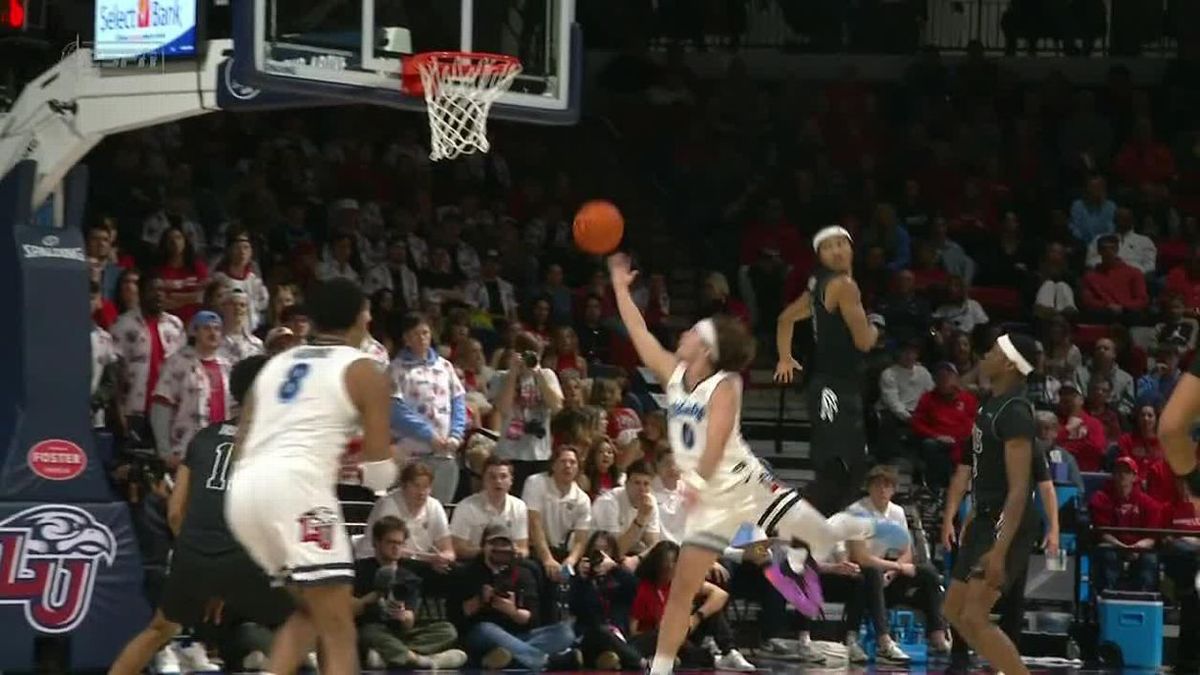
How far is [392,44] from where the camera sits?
12.8 m

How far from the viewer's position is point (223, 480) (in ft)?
33.6

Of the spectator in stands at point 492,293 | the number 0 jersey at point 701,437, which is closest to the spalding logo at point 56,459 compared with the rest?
the number 0 jersey at point 701,437

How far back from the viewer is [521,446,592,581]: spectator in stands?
14.7 m

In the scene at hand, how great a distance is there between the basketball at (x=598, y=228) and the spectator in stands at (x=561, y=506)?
3523 mm

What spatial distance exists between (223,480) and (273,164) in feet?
29.5

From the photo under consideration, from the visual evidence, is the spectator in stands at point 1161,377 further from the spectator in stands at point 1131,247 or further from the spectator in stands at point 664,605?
the spectator in stands at point 664,605

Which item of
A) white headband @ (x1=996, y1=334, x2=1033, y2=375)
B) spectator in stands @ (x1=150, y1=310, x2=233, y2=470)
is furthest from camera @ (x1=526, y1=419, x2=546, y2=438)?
white headband @ (x1=996, y1=334, x2=1033, y2=375)

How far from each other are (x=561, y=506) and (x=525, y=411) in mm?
1213

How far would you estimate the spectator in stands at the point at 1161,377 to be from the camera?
1855 centimetres

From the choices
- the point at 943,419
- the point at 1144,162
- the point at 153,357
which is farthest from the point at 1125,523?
the point at 153,357

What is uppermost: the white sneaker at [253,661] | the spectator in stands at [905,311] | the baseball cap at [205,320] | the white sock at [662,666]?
the spectator in stands at [905,311]

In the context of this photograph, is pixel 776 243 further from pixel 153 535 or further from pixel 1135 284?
pixel 153 535

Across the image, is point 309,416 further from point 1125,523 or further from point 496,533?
point 1125,523

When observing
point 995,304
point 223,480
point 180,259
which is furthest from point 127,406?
point 995,304
